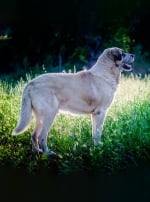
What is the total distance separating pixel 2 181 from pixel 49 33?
40.4 ft

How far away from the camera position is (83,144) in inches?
318

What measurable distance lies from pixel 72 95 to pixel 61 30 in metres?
11.1

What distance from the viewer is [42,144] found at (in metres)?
8.09

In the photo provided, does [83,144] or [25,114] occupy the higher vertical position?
[25,114]

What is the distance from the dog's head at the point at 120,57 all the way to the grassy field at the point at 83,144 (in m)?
0.86

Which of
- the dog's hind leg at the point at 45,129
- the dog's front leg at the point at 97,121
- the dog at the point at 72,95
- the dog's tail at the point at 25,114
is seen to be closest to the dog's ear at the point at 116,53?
the dog at the point at 72,95

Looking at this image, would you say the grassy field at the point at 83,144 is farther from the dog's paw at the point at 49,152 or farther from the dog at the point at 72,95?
the dog at the point at 72,95

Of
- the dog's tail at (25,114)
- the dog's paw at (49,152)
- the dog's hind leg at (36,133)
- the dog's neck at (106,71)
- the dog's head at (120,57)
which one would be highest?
the dog's head at (120,57)

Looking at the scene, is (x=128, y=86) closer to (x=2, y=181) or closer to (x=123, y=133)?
(x=123, y=133)

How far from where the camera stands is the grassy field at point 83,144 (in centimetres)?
762

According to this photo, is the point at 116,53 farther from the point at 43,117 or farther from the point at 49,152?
the point at 49,152

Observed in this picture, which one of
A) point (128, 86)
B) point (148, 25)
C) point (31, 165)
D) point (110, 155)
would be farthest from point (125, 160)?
point (148, 25)

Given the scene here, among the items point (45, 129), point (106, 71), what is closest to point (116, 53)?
point (106, 71)

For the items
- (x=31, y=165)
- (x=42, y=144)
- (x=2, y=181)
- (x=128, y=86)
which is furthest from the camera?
(x=128, y=86)
